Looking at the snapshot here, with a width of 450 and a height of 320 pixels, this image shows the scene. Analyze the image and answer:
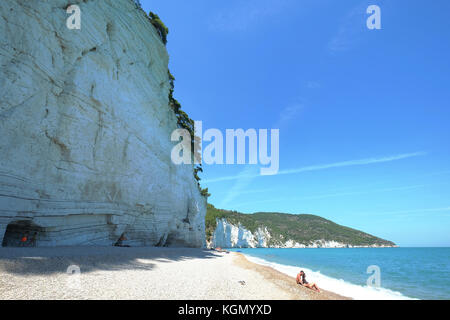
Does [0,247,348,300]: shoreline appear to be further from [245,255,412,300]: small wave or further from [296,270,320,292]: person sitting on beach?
[245,255,412,300]: small wave

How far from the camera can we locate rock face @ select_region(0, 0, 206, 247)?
976 cm

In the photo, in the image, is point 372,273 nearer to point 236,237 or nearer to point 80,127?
point 80,127

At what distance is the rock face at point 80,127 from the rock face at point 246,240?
216ft

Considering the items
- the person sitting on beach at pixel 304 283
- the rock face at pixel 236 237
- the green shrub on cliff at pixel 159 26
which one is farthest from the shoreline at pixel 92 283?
the rock face at pixel 236 237

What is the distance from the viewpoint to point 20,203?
9.53 m

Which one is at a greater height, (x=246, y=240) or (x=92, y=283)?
(x=92, y=283)

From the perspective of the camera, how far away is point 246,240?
376 ft

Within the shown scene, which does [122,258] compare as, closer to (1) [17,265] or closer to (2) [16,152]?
(1) [17,265]

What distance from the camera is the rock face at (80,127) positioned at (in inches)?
384

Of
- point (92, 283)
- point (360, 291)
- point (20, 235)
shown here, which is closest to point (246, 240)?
point (360, 291)

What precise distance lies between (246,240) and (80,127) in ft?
374

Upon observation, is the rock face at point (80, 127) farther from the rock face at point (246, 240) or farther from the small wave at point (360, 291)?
the rock face at point (246, 240)

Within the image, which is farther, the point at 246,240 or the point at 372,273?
the point at 246,240
